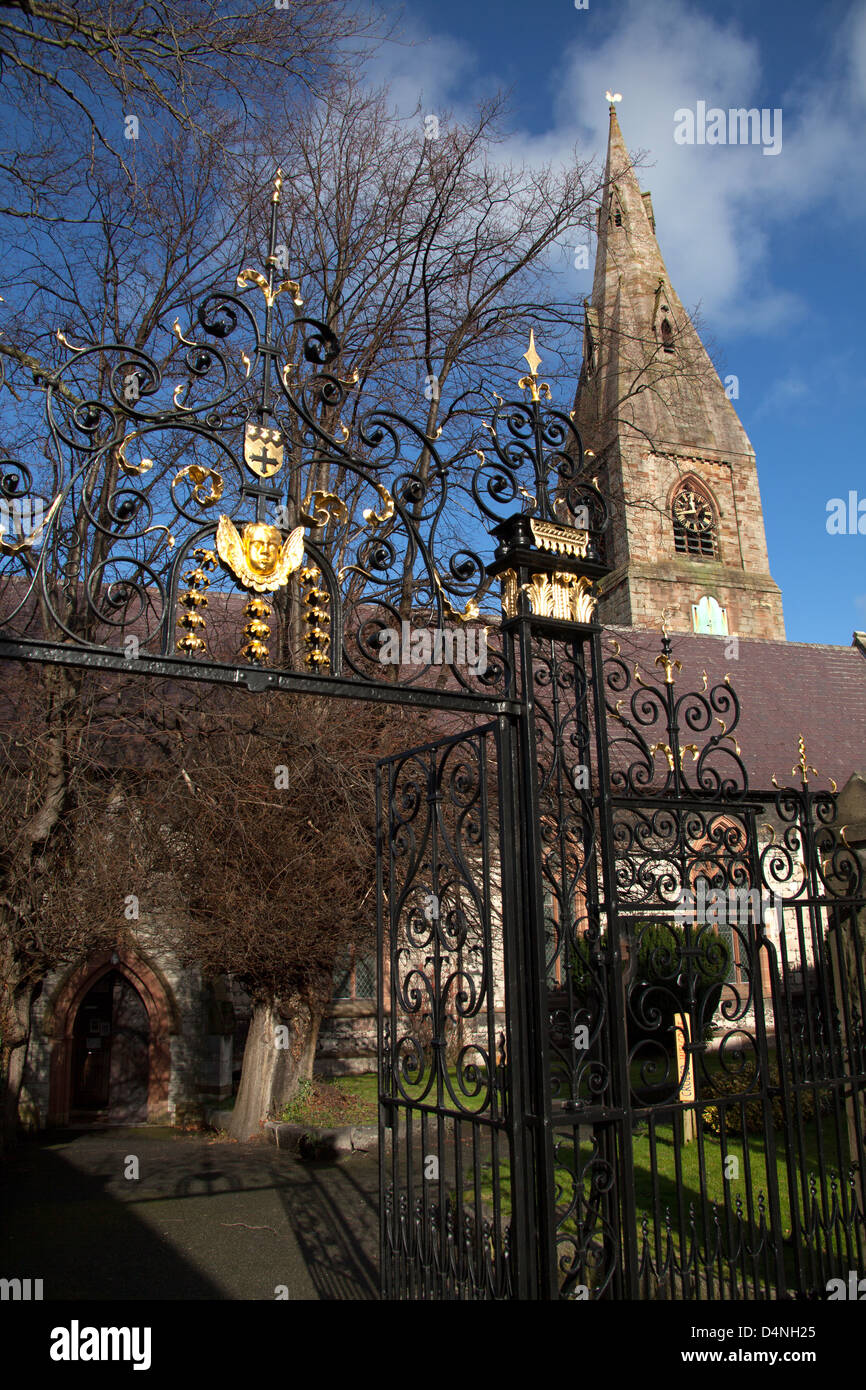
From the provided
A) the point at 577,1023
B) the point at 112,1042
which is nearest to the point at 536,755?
the point at 577,1023

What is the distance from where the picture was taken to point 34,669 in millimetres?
12227

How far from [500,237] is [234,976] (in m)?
10.7

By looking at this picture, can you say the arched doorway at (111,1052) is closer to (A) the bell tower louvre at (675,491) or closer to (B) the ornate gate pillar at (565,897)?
(B) the ornate gate pillar at (565,897)

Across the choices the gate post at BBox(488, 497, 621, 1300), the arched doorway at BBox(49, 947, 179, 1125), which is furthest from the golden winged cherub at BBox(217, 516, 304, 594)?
the arched doorway at BBox(49, 947, 179, 1125)

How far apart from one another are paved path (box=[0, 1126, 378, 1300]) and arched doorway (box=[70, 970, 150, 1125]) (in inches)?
146

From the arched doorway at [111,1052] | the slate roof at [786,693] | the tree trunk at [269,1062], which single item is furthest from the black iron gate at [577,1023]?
the slate roof at [786,693]

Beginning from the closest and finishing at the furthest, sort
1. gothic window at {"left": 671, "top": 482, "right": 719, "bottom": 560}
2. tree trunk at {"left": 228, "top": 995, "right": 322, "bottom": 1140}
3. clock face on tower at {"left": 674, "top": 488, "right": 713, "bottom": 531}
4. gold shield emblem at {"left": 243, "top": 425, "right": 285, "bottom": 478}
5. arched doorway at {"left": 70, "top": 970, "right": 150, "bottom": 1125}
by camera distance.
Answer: gold shield emblem at {"left": 243, "top": 425, "right": 285, "bottom": 478}, tree trunk at {"left": 228, "top": 995, "right": 322, "bottom": 1140}, arched doorway at {"left": 70, "top": 970, "right": 150, "bottom": 1125}, clock face on tower at {"left": 674, "top": 488, "right": 713, "bottom": 531}, gothic window at {"left": 671, "top": 482, "right": 719, "bottom": 560}

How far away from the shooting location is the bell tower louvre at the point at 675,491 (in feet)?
97.8

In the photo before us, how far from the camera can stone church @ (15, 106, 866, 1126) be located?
606 inches

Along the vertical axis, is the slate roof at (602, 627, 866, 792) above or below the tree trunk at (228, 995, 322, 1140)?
above

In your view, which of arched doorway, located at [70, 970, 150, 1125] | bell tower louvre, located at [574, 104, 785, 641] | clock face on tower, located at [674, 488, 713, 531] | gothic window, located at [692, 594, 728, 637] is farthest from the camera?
clock face on tower, located at [674, 488, 713, 531]

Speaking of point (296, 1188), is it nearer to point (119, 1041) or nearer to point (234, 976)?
point (234, 976)

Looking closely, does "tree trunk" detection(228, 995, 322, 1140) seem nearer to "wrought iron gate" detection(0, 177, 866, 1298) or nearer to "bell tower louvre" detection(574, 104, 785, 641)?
"wrought iron gate" detection(0, 177, 866, 1298)

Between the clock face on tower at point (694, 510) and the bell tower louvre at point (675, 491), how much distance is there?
46mm
